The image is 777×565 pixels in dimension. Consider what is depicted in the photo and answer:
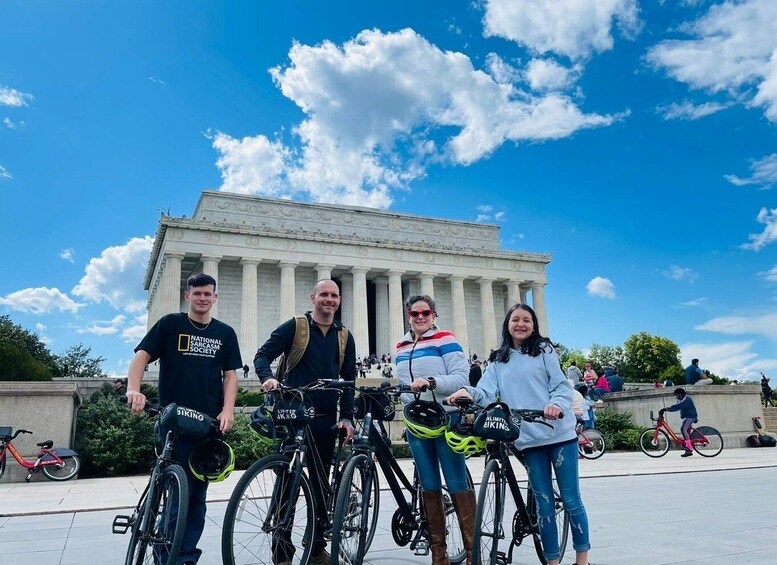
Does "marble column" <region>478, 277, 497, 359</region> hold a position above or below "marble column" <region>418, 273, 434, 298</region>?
below

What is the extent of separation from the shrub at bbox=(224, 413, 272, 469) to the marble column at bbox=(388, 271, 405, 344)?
1541 inches

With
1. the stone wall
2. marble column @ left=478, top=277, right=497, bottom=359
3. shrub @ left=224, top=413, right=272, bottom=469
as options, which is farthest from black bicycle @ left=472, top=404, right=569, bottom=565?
marble column @ left=478, top=277, right=497, bottom=359

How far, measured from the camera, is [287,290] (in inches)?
2051

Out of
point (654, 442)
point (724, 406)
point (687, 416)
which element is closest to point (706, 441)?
point (687, 416)

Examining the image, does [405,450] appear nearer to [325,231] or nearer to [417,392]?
[417,392]

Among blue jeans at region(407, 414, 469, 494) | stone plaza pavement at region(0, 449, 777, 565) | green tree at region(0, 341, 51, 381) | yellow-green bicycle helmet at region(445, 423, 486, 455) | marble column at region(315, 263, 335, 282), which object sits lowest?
stone plaza pavement at region(0, 449, 777, 565)

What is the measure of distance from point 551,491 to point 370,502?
60.4 inches

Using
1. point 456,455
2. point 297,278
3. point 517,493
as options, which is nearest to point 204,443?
point 456,455

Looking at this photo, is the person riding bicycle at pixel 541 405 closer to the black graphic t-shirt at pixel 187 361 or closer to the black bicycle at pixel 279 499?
the black bicycle at pixel 279 499

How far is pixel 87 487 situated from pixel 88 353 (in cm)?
5582

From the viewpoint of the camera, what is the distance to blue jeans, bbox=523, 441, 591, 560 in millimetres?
4637

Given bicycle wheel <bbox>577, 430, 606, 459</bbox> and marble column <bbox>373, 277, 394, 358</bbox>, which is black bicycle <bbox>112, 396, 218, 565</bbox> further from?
marble column <bbox>373, 277, 394, 358</bbox>

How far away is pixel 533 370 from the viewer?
16.5ft

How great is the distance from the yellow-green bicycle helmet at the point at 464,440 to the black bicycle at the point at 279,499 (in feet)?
2.98
